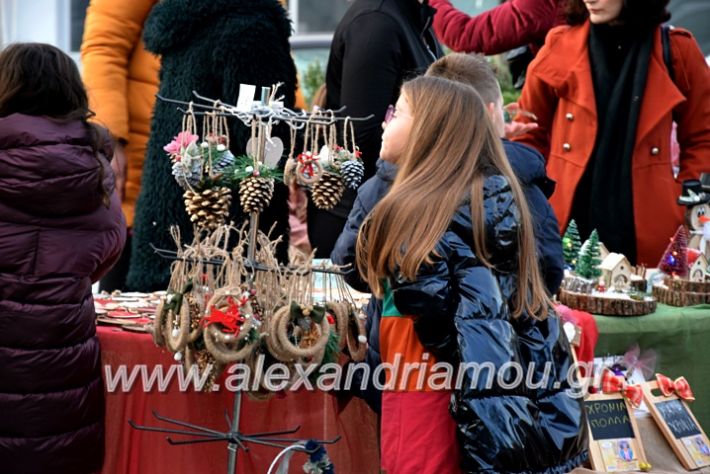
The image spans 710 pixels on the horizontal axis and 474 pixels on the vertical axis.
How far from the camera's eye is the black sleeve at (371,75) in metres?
4.04

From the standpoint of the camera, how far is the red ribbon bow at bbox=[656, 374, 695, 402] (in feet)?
12.5

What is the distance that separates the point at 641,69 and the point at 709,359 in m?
1.22

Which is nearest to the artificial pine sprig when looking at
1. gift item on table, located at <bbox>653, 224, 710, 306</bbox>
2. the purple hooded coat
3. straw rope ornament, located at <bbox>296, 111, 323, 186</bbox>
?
straw rope ornament, located at <bbox>296, 111, 323, 186</bbox>

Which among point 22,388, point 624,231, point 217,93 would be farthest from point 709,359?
point 22,388

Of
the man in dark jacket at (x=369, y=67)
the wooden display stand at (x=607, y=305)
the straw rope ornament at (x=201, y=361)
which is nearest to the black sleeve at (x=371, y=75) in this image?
the man in dark jacket at (x=369, y=67)

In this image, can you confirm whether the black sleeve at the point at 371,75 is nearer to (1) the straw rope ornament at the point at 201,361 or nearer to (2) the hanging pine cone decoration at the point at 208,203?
(2) the hanging pine cone decoration at the point at 208,203

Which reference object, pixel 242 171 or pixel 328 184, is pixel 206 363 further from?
pixel 328 184

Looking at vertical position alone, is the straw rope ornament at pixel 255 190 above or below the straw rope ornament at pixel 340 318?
above

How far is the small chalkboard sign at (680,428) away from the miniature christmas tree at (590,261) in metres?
0.42

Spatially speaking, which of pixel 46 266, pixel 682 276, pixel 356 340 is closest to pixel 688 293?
pixel 682 276

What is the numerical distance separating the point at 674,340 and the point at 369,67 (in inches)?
58.0

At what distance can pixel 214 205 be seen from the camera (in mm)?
2797

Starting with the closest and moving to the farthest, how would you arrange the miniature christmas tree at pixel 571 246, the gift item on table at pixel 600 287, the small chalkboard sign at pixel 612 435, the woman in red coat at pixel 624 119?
1. the small chalkboard sign at pixel 612 435
2. the gift item on table at pixel 600 287
3. the miniature christmas tree at pixel 571 246
4. the woman in red coat at pixel 624 119

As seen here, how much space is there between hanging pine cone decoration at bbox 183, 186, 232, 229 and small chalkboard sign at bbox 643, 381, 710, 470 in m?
1.76
